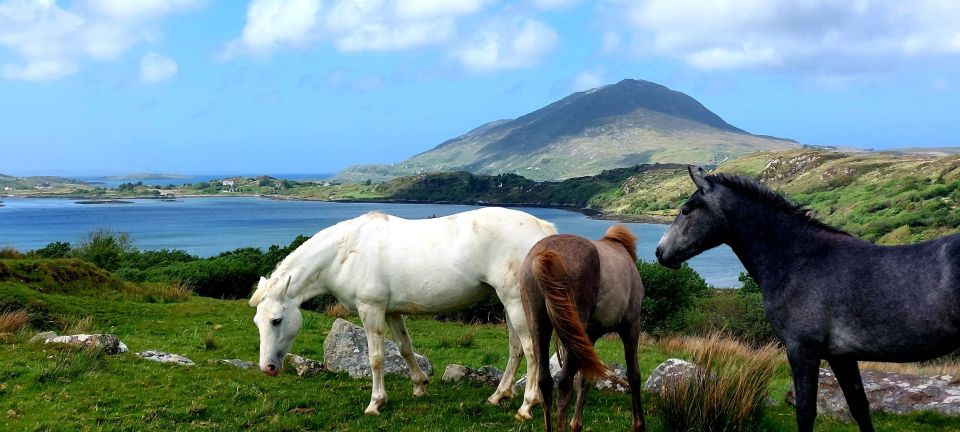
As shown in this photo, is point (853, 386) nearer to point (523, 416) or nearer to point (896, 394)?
point (523, 416)

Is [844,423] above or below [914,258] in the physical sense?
below

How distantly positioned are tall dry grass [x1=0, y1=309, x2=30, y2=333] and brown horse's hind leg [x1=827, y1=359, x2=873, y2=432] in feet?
47.2

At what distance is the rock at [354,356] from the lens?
39.1ft

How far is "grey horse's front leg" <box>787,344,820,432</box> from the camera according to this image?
5.91 meters

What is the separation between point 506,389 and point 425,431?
172 centimetres

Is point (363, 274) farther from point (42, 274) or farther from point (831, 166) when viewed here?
point (831, 166)

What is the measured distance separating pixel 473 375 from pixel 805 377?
623cm

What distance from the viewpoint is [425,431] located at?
8.36 m

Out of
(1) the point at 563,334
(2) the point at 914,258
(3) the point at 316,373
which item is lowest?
(3) the point at 316,373

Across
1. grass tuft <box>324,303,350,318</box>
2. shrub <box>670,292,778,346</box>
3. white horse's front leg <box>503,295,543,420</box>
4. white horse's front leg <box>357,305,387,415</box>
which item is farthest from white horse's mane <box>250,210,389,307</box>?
shrub <box>670,292,778,346</box>

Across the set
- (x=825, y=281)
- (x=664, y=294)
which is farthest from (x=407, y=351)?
(x=664, y=294)

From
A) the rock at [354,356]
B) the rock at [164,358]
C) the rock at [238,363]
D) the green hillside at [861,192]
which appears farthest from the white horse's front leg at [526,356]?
the green hillside at [861,192]

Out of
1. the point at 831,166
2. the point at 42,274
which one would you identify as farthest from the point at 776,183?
the point at 42,274

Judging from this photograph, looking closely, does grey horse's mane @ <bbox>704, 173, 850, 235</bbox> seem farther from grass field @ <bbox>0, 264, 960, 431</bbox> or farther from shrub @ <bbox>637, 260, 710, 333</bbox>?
shrub @ <bbox>637, 260, 710, 333</bbox>
